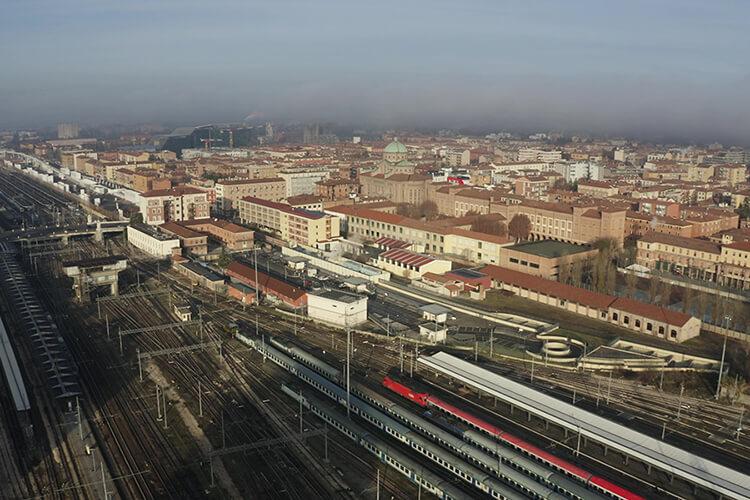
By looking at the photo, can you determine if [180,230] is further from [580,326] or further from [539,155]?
[539,155]

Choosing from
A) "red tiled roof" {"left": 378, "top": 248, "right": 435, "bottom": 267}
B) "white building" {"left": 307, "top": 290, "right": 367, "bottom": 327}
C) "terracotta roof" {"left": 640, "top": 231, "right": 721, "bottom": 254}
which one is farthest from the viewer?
"terracotta roof" {"left": 640, "top": 231, "right": 721, "bottom": 254}

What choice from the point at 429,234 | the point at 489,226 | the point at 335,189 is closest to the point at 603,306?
the point at 429,234

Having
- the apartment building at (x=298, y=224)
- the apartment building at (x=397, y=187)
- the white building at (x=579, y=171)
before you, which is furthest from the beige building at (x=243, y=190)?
the white building at (x=579, y=171)

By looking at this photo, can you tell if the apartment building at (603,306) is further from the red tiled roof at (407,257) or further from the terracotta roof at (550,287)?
the red tiled roof at (407,257)

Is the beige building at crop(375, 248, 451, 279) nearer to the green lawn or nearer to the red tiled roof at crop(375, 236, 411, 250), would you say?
the red tiled roof at crop(375, 236, 411, 250)

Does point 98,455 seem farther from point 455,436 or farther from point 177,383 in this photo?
point 455,436

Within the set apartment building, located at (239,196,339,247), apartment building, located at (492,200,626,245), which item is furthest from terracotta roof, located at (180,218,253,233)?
apartment building, located at (492,200,626,245)
